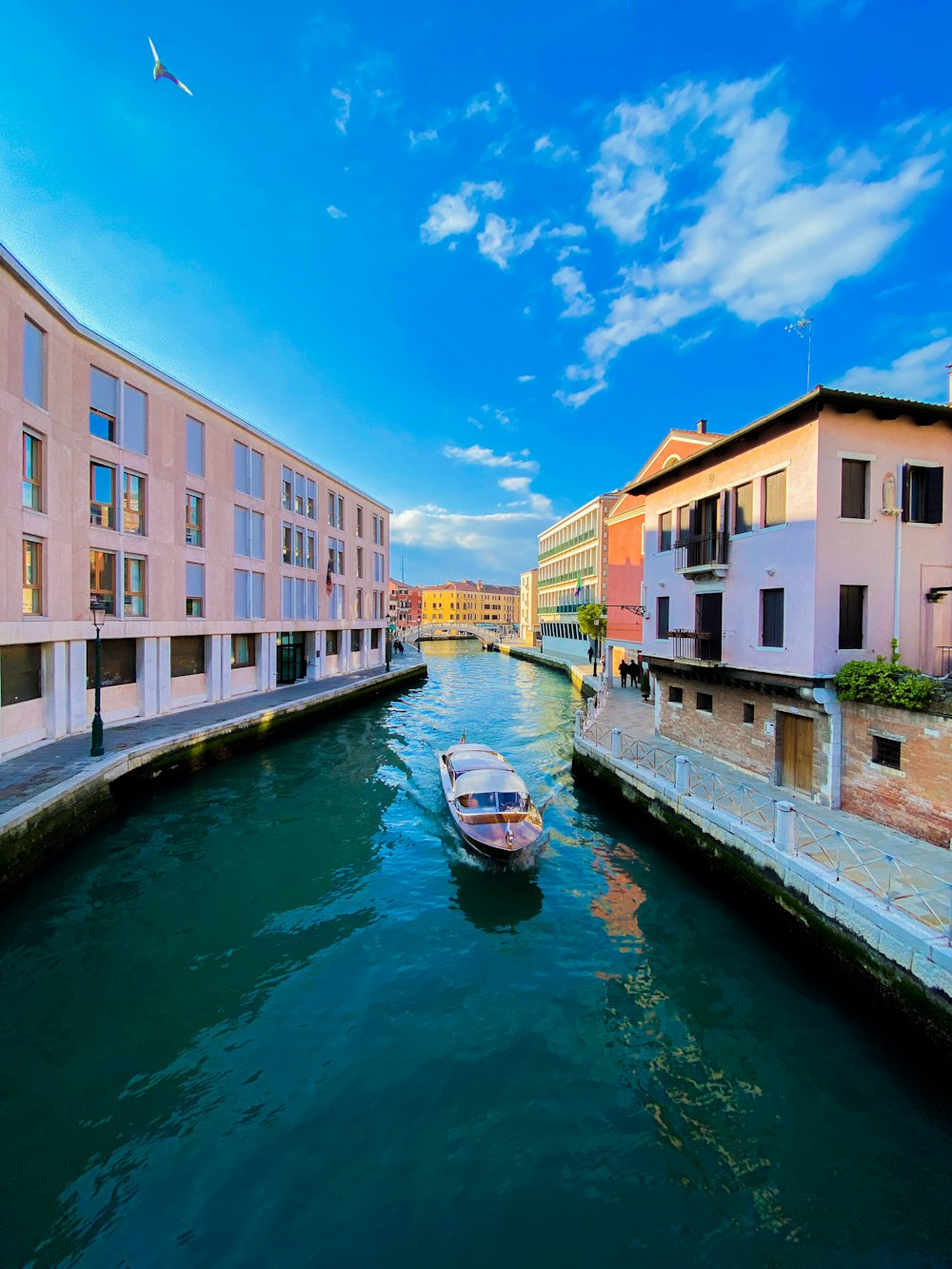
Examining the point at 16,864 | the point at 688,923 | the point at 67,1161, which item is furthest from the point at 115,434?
the point at 688,923

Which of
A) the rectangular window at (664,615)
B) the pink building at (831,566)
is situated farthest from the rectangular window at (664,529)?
the pink building at (831,566)

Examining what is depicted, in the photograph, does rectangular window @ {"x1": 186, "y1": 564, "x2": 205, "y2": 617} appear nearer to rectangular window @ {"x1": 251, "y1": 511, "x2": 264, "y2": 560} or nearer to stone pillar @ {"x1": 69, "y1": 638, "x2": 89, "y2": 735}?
rectangular window @ {"x1": 251, "y1": 511, "x2": 264, "y2": 560}

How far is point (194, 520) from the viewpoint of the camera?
22188 mm

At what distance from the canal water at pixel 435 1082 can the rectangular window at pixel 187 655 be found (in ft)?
38.1

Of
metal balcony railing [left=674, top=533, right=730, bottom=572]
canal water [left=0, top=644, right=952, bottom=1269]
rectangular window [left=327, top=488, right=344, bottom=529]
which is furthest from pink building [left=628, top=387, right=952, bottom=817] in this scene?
rectangular window [left=327, top=488, right=344, bottom=529]

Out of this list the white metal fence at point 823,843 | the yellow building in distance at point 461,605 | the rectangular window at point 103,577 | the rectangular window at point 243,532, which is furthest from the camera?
the yellow building in distance at point 461,605

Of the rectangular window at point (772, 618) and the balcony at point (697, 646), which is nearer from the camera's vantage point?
the rectangular window at point (772, 618)

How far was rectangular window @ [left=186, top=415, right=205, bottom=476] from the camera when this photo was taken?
853 inches

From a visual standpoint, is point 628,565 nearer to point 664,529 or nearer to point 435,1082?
point 664,529

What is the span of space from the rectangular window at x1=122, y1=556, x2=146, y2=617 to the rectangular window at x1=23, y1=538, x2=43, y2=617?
319 centimetres

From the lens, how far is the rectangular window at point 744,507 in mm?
12547

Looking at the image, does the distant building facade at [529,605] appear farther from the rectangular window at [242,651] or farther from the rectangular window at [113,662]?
the rectangular window at [113,662]

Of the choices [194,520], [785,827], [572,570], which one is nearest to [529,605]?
[572,570]

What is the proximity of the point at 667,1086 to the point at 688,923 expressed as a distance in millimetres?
3396
